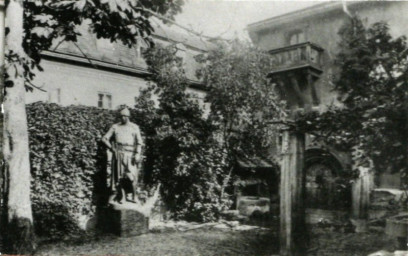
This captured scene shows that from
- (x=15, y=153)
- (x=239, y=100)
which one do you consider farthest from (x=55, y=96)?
(x=239, y=100)

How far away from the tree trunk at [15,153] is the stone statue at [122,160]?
147 centimetres

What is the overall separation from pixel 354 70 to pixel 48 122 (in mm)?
2681

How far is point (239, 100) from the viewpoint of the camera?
5254 millimetres

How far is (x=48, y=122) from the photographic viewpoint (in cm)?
369

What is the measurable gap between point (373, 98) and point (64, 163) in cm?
284

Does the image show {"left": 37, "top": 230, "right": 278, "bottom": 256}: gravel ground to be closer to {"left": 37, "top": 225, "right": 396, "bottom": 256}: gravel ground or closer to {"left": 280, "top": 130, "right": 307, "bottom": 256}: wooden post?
{"left": 37, "top": 225, "right": 396, "bottom": 256}: gravel ground

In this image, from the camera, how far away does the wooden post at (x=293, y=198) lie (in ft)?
9.42

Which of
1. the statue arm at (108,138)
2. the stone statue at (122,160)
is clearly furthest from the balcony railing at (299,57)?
the statue arm at (108,138)

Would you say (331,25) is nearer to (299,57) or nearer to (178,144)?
(299,57)

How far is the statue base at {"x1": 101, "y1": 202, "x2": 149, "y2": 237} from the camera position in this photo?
12.3 ft

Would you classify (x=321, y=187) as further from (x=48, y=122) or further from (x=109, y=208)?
(x=48, y=122)

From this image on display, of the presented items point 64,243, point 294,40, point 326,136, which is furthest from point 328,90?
point 64,243

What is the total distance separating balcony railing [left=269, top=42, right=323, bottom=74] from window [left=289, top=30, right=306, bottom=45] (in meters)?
0.04

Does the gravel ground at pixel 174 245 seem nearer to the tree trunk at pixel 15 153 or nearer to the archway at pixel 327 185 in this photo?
the tree trunk at pixel 15 153
